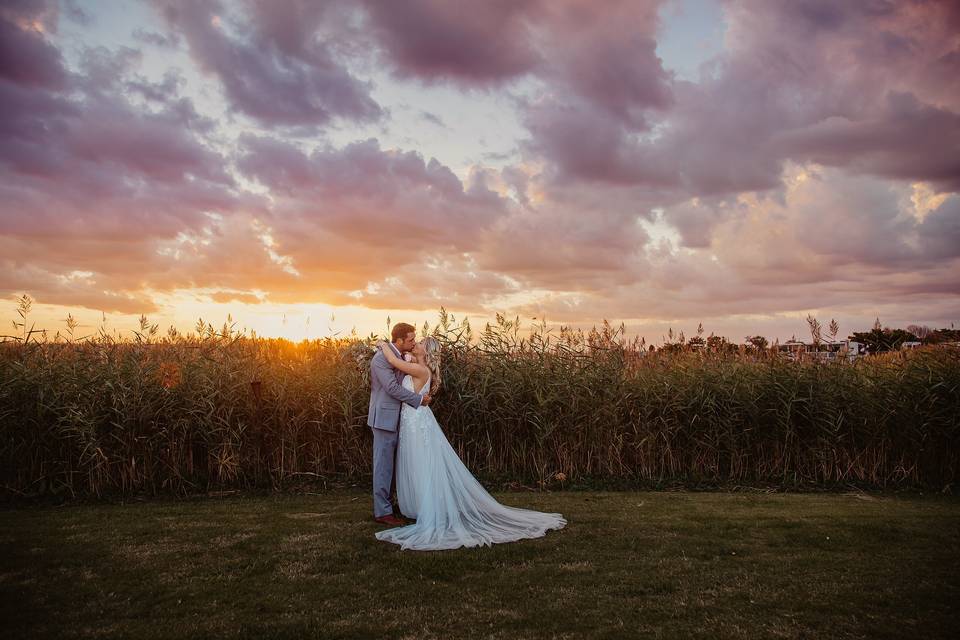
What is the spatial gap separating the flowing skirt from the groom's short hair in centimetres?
89

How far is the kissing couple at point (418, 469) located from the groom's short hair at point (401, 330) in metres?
0.01

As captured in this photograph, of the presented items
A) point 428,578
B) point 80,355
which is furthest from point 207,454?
point 428,578

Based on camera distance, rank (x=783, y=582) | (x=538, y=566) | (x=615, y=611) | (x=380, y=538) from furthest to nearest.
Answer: (x=380, y=538)
(x=538, y=566)
(x=783, y=582)
(x=615, y=611)

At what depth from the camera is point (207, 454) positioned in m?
A: 10.1

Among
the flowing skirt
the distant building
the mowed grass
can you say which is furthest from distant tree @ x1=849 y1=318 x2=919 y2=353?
the flowing skirt

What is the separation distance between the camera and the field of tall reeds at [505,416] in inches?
380

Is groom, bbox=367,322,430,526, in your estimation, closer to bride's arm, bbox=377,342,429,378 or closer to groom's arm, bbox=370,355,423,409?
groom's arm, bbox=370,355,423,409

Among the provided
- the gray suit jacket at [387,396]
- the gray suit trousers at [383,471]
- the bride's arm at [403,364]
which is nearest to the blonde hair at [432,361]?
the bride's arm at [403,364]

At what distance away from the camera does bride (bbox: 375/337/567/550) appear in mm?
6926

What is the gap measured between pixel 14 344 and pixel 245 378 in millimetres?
4577

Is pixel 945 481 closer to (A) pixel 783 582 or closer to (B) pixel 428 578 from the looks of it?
(A) pixel 783 582

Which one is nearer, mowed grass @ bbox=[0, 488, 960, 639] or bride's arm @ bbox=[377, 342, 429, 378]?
mowed grass @ bbox=[0, 488, 960, 639]

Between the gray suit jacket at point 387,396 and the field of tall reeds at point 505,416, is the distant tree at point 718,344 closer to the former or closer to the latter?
the field of tall reeds at point 505,416

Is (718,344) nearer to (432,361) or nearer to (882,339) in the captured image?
(882,339)
